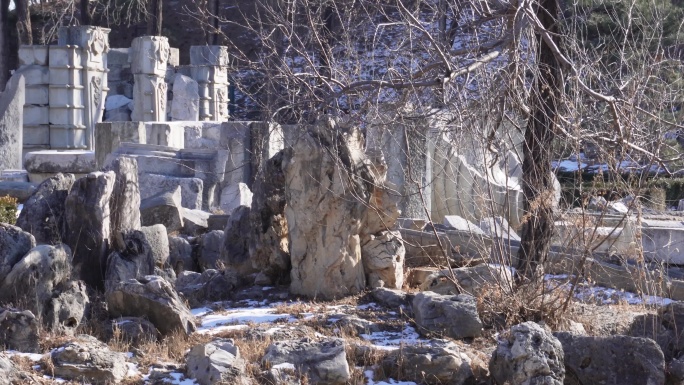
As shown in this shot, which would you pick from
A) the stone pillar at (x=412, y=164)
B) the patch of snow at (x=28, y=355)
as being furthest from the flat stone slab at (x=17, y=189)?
the patch of snow at (x=28, y=355)

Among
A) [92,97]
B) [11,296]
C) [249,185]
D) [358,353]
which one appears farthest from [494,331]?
[92,97]

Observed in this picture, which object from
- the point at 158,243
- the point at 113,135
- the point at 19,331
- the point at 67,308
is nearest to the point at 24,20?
the point at 113,135

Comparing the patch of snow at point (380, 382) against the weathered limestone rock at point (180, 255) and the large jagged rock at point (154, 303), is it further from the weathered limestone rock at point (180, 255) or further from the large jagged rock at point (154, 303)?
the weathered limestone rock at point (180, 255)

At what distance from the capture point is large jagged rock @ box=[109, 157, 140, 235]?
328 inches

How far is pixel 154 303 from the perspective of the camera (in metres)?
6.97

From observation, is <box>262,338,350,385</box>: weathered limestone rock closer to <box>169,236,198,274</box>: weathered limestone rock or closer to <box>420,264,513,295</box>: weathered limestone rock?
<box>420,264,513,295</box>: weathered limestone rock

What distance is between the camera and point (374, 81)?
24.5 ft

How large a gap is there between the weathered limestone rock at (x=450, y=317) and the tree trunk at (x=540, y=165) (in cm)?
56

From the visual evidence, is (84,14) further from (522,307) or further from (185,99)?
(522,307)

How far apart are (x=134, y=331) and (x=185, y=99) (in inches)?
862

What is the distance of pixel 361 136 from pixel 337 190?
2.10 ft

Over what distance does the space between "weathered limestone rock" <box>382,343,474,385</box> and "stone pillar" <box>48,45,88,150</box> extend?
20.4 m

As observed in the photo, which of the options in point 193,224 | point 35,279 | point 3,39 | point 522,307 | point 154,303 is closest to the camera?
point 154,303

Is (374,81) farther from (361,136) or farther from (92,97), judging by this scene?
(92,97)
